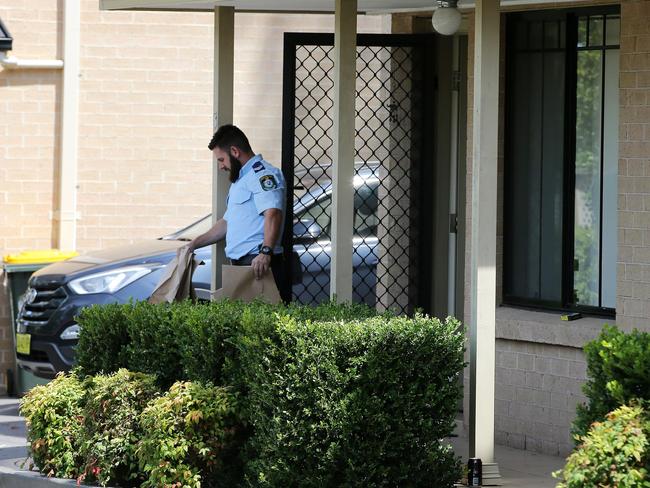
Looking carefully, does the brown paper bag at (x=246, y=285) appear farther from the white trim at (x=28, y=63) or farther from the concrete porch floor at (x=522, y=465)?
the white trim at (x=28, y=63)

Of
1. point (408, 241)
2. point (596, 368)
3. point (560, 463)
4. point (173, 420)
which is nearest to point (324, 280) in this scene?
point (408, 241)

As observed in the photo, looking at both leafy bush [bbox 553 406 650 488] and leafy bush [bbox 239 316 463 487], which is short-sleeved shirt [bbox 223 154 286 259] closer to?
leafy bush [bbox 239 316 463 487]

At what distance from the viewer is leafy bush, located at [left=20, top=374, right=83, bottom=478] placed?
25.3 ft

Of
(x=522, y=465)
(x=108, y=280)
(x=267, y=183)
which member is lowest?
(x=522, y=465)

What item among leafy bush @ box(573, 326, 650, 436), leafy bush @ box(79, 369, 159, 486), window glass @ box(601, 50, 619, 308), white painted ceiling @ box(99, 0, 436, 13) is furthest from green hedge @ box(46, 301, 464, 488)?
white painted ceiling @ box(99, 0, 436, 13)

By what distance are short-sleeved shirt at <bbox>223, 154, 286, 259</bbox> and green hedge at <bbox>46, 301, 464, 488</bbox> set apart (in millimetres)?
1736

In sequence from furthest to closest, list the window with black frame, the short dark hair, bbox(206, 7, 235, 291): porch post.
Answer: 1. bbox(206, 7, 235, 291): porch post
2. the short dark hair
3. the window with black frame

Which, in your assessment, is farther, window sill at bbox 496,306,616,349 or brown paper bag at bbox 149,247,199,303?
brown paper bag at bbox 149,247,199,303

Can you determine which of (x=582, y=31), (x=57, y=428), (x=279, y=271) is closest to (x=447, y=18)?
(x=582, y=31)

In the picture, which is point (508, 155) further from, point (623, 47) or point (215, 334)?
point (215, 334)

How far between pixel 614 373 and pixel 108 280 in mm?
6762

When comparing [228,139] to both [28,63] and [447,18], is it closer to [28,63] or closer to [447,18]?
[447,18]

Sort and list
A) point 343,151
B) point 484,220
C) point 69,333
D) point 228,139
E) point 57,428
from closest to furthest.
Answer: point 484,220 → point 57,428 → point 343,151 → point 228,139 → point 69,333

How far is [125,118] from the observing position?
13383mm
